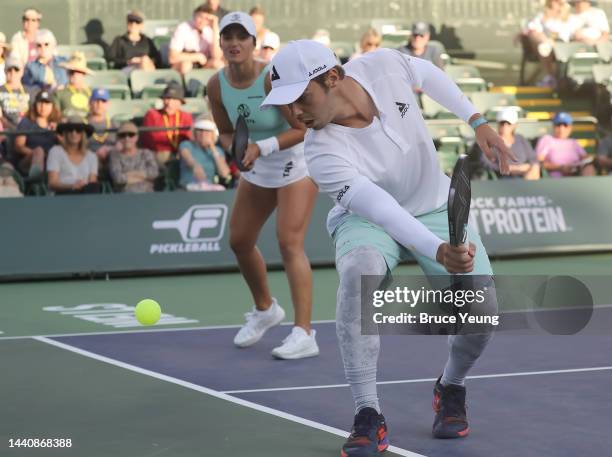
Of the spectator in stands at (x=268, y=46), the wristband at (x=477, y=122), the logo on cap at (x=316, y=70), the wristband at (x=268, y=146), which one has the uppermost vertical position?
the logo on cap at (x=316, y=70)

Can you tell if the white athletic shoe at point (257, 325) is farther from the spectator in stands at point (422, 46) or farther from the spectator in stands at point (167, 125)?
the spectator in stands at point (422, 46)

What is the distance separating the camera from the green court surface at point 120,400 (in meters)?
6.47

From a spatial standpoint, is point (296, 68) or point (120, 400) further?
point (120, 400)

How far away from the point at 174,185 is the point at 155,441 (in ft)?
31.1

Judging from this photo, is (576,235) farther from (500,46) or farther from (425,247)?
(425,247)

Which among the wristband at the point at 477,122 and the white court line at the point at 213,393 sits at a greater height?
the wristband at the point at 477,122

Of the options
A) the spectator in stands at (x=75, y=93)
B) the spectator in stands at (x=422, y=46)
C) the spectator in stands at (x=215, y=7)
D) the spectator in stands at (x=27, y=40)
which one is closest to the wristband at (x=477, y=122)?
the spectator in stands at (x=75, y=93)

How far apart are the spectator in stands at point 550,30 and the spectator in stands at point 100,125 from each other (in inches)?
321

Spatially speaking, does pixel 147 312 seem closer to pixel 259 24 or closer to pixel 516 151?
pixel 516 151

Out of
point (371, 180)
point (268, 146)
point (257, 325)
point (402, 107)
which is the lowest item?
point (257, 325)

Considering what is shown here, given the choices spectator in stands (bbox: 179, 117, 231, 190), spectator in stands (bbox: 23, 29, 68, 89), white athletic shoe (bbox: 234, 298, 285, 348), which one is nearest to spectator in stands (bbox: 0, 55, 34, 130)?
spectator in stands (bbox: 23, 29, 68, 89)

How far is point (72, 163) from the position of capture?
49.8ft

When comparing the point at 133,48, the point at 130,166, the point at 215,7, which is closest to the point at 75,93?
the point at 130,166

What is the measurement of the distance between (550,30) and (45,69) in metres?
8.76
